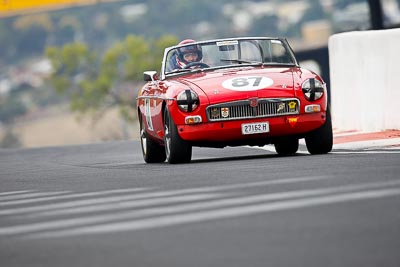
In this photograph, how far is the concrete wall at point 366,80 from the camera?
19.8 meters

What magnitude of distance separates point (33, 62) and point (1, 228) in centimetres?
15933

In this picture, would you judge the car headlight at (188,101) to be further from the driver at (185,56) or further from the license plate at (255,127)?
the driver at (185,56)

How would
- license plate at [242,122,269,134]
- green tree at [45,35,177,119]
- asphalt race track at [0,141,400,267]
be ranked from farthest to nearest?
1. green tree at [45,35,177,119]
2. license plate at [242,122,269,134]
3. asphalt race track at [0,141,400,267]

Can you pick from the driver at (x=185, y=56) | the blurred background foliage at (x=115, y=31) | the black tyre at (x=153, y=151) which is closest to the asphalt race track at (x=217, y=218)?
the driver at (x=185, y=56)

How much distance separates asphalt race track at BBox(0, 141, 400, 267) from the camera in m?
7.05

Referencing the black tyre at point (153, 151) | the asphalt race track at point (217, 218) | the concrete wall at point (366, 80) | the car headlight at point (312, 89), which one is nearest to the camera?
the asphalt race track at point (217, 218)

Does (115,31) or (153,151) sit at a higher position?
(153,151)

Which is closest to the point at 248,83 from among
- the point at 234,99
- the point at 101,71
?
the point at 234,99

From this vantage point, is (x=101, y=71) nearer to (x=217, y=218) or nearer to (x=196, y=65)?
(x=196, y=65)

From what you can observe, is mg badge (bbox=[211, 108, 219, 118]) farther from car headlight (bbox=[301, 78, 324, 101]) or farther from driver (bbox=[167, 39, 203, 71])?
driver (bbox=[167, 39, 203, 71])

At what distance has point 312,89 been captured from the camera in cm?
1550

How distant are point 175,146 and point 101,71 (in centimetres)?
9833

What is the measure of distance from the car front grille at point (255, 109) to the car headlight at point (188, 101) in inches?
6.1

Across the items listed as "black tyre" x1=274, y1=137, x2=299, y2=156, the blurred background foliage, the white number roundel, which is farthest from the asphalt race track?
the blurred background foliage
